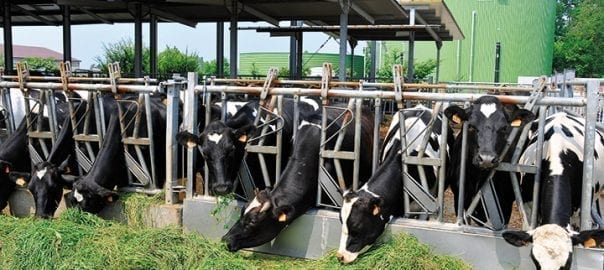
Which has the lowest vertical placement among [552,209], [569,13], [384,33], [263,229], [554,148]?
[263,229]

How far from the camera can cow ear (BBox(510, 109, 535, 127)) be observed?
4.32 meters

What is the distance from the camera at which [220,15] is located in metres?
Answer: 16.0

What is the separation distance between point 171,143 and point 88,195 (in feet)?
3.21

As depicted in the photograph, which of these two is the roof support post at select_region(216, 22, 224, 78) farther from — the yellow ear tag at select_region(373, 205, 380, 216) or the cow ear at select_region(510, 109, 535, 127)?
the cow ear at select_region(510, 109, 535, 127)

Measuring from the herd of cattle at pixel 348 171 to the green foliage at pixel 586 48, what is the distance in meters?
56.7

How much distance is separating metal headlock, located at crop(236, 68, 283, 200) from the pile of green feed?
2.75 ft

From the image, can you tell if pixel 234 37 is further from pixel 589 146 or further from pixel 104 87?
pixel 589 146

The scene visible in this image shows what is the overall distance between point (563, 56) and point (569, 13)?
16639 millimetres

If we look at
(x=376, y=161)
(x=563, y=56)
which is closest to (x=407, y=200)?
(x=376, y=161)

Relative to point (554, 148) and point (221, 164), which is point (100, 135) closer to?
point (221, 164)

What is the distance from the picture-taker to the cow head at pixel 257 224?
4.86m

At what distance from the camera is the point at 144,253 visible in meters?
4.75

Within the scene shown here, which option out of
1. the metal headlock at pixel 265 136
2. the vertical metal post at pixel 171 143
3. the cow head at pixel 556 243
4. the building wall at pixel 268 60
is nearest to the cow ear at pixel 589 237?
Result: the cow head at pixel 556 243

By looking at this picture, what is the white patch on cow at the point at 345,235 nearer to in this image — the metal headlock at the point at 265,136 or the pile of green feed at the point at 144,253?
the pile of green feed at the point at 144,253
